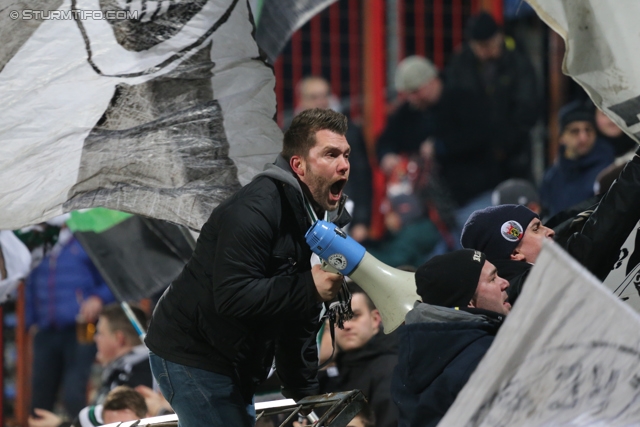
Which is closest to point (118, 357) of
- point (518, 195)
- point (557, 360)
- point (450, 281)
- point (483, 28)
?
point (518, 195)

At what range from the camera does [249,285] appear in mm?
3654

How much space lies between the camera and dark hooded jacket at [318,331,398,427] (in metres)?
5.28

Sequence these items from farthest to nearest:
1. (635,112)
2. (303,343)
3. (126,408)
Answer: (126,408) → (303,343) → (635,112)

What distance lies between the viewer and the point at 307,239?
370 centimetres

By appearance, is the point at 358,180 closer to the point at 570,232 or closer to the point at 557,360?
the point at 570,232

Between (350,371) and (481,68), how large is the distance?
4053 millimetres

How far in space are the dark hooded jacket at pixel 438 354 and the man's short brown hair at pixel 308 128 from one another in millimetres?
751

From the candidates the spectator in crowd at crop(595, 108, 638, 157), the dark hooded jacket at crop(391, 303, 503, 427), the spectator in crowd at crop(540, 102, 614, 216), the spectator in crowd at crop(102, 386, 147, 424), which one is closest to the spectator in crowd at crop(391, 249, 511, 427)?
the dark hooded jacket at crop(391, 303, 503, 427)

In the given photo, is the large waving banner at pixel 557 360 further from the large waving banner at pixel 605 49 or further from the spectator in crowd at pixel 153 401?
the spectator in crowd at pixel 153 401

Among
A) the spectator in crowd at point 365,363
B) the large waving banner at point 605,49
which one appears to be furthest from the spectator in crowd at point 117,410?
the large waving banner at point 605,49

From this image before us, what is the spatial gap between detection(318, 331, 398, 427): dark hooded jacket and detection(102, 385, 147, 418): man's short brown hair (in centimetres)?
95

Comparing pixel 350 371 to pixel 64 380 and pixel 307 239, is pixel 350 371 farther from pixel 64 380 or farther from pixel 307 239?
pixel 64 380

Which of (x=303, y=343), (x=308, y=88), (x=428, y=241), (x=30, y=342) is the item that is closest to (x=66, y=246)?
(x=30, y=342)

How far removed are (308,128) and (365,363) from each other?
1.97 m
